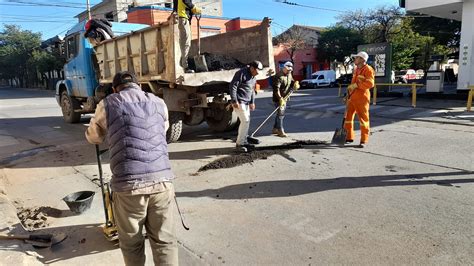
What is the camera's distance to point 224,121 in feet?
27.8

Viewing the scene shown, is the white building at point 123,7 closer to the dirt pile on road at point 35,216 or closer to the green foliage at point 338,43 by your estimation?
the green foliage at point 338,43

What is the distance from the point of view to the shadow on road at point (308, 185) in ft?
15.3

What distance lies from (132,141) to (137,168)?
198mm

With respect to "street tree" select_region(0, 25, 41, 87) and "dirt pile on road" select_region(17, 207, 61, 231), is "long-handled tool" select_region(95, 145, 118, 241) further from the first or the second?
"street tree" select_region(0, 25, 41, 87)

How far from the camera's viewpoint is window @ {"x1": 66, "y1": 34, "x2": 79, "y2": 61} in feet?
31.5

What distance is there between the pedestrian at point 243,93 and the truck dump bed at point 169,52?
0.54 meters

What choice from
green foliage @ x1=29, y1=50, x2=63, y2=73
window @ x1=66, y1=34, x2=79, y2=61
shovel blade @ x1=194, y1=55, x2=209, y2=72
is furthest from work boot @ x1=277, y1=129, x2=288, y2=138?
green foliage @ x1=29, y1=50, x2=63, y2=73

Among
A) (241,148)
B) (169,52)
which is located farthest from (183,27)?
(241,148)

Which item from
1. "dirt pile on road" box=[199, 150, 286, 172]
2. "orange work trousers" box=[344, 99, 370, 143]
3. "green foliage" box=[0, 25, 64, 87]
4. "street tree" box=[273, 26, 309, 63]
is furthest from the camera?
"green foliage" box=[0, 25, 64, 87]

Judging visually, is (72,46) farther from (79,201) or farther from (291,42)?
(291,42)

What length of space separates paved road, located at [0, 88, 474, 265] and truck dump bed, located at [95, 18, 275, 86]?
1.50 meters

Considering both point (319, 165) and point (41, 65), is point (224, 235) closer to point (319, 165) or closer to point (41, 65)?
point (319, 165)

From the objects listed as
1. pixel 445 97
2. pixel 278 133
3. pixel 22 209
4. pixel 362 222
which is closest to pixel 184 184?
pixel 22 209

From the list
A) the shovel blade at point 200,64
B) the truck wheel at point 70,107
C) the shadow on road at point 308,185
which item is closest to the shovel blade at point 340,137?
the shadow on road at point 308,185
